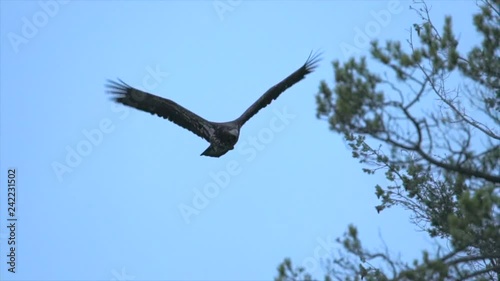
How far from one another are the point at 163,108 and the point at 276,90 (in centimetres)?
162

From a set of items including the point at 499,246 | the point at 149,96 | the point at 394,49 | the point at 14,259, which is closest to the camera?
the point at 499,246

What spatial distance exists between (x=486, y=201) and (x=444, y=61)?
157cm

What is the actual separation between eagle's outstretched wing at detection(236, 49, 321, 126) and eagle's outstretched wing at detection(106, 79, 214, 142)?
45 cm

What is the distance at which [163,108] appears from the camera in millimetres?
9078

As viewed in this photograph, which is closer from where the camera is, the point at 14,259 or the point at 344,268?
the point at 344,268

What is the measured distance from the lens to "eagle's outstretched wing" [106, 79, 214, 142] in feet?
28.4

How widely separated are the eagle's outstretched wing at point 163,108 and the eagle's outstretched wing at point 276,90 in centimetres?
45

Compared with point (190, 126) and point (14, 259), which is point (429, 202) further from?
point (14, 259)

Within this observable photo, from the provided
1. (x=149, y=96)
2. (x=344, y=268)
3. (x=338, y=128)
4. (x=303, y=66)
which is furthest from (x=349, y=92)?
(x=303, y=66)

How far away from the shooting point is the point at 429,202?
6.61m

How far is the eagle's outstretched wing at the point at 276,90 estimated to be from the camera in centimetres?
962

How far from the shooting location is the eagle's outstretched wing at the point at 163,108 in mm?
8664

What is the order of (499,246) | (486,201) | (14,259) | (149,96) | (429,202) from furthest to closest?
(14,259) → (149,96) → (429,202) → (499,246) → (486,201)

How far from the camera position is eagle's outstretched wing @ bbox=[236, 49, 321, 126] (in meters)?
9.62
